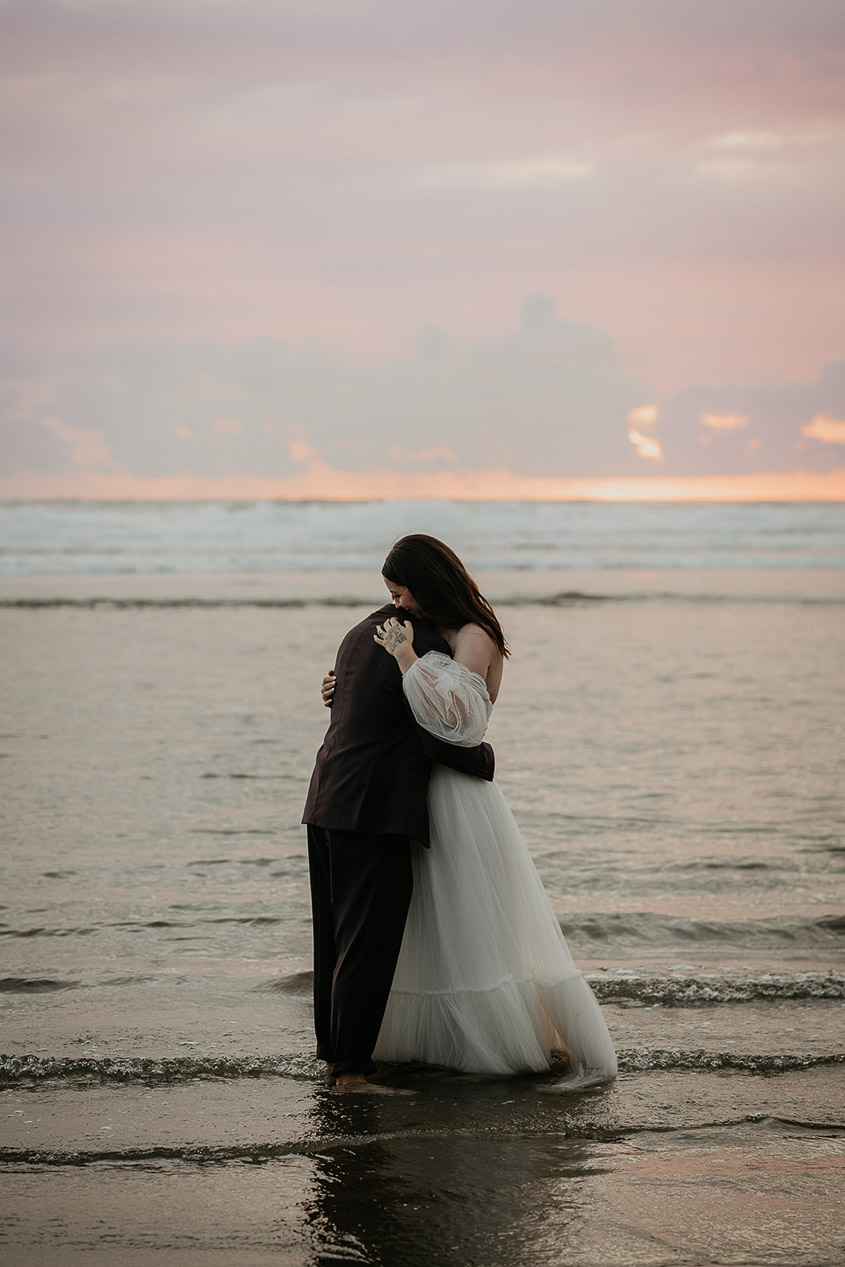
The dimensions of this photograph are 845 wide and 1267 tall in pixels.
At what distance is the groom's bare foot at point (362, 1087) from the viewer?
4051mm

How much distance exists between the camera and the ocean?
Answer: 318 cm

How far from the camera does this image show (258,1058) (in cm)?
437

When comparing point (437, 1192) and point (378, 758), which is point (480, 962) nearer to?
point (378, 758)

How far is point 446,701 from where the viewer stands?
4.04 meters

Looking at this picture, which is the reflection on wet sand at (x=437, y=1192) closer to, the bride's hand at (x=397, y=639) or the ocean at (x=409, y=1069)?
the ocean at (x=409, y=1069)

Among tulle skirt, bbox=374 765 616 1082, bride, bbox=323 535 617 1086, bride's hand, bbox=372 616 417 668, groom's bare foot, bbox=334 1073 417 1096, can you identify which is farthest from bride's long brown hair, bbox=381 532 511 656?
groom's bare foot, bbox=334 1073 417 1096

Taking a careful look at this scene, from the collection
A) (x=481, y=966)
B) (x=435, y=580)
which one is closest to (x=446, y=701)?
(x=435, y=580)

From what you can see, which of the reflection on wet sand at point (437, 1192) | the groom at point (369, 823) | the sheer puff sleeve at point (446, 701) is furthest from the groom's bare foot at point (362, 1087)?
the sheer puff sleeve at point (446, 701)

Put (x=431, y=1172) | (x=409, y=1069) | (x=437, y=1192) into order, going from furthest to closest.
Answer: (x=409, y=1069) → (x=431, y=1172) → (x=437, y=1192)

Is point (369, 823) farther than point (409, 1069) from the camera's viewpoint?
No

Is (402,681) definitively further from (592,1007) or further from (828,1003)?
(828,1003)

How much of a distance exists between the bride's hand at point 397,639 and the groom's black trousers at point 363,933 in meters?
0.57

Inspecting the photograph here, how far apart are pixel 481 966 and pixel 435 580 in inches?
48.0

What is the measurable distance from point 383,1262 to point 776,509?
5154 cm
